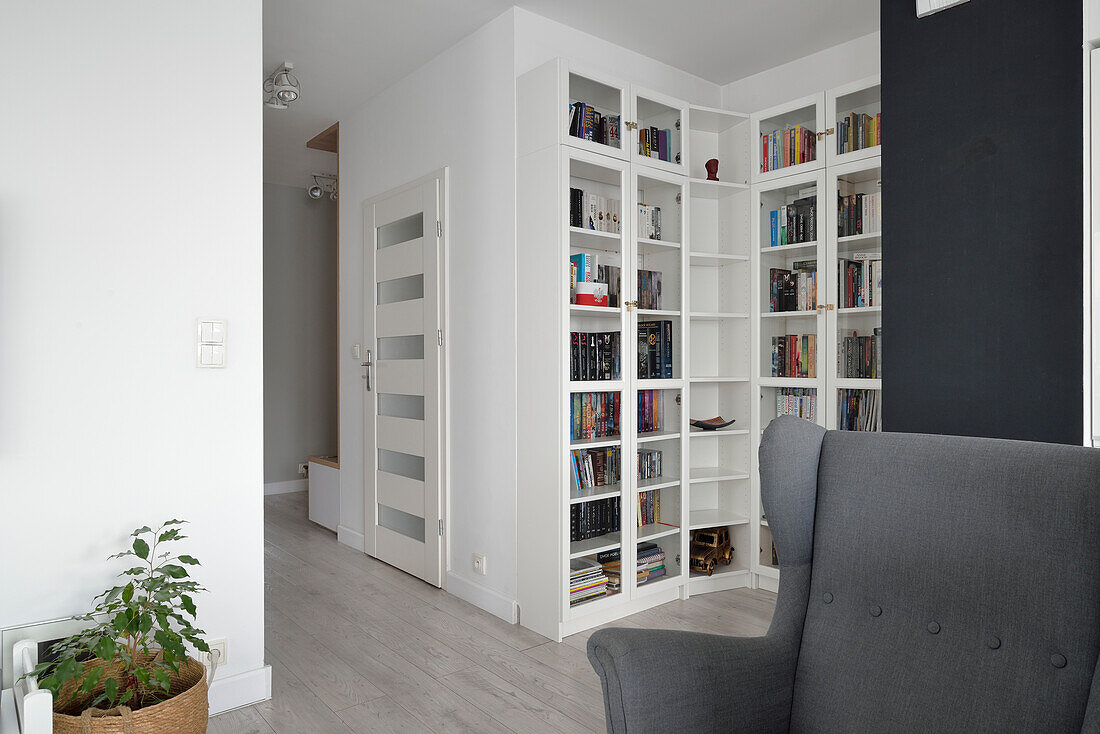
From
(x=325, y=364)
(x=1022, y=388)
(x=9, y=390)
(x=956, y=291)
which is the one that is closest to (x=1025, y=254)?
(x=956, y=291)

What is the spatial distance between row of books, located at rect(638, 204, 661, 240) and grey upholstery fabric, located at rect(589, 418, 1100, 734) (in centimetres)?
200

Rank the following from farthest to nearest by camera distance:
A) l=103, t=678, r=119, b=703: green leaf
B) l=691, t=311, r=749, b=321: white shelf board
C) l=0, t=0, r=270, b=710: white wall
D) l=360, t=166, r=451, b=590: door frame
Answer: l=360, t=166, r=451, b=590: door frame < l=691, t=311, r=749, b=321: white shelf board < l=0, t=0, r=270, b=710: white wall < l=103, t=678, r=119, b=703: green leaf

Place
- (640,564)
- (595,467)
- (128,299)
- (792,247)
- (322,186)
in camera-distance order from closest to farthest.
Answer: (128,299), (595,467), (640,564), (792,247), (322,186)

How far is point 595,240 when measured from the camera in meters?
3.17

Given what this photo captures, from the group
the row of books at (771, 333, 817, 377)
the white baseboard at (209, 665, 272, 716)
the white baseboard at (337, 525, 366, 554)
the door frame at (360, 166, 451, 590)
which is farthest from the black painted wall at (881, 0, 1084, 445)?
the white baseboard at (337, 525, 366, 554)

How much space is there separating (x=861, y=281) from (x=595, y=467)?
150 cm

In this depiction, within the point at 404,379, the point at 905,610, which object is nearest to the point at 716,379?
the point at 404,379

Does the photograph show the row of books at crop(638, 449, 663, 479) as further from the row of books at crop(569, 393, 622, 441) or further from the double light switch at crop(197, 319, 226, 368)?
the double light switch at crop(197, 319, 226, 368)

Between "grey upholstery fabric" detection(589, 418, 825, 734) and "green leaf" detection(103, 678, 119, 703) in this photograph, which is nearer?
"grey upholstery fabric" detection(589, 418, 825, 734)

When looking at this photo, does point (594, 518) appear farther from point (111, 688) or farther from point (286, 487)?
point (286, 487)

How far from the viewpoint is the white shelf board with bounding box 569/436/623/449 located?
3019 mm

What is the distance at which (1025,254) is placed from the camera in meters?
2.06

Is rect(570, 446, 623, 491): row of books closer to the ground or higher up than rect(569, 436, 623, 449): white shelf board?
closer to the ground

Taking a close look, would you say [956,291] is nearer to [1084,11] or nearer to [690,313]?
[1084,11]
